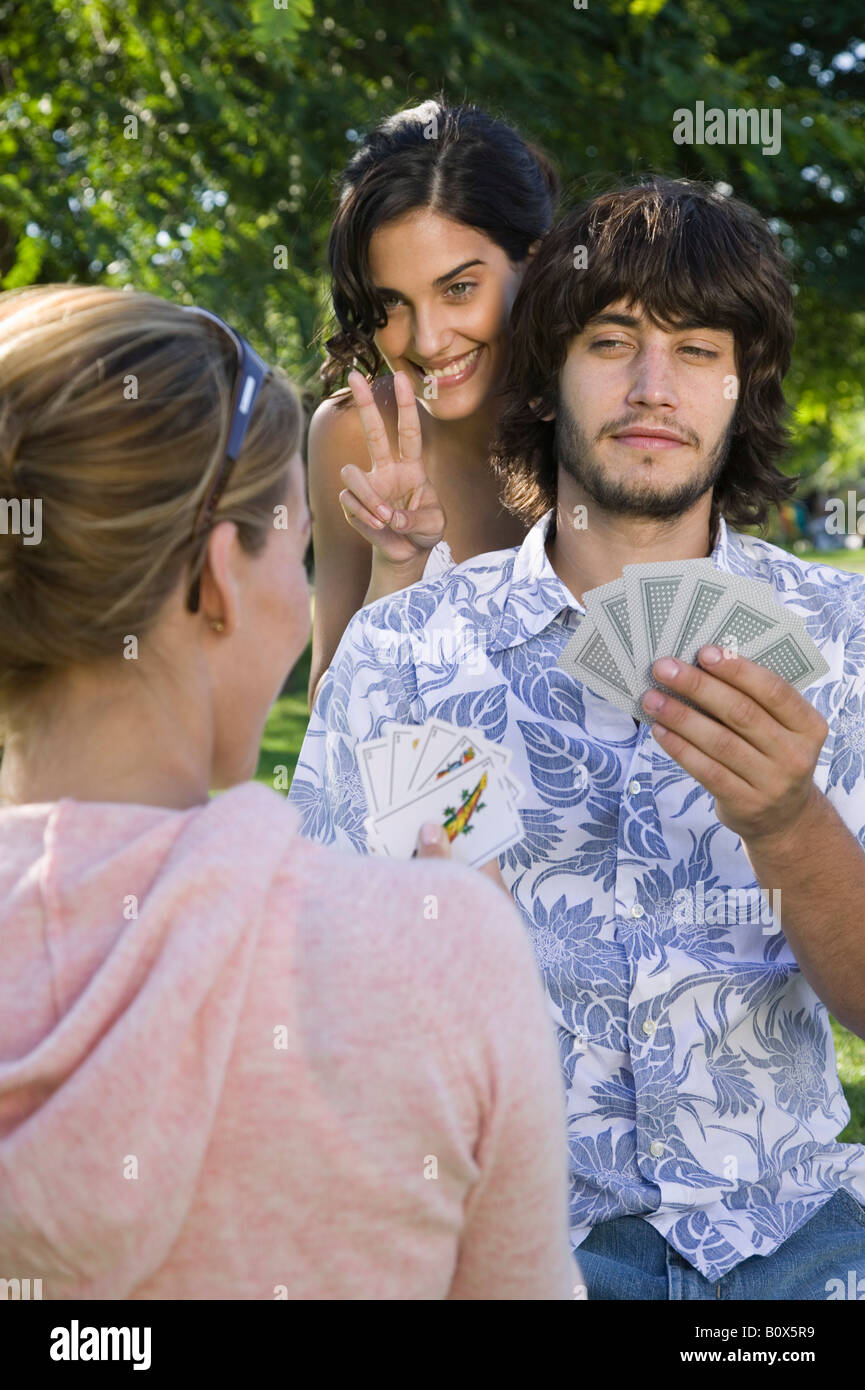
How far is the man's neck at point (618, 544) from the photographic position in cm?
294

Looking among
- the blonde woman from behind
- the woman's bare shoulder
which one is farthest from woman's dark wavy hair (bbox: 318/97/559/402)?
the blonde woman from behind

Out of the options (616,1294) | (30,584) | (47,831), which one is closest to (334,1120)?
(47,831)

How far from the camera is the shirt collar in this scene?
2.85 metres

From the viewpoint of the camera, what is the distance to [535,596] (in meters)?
2.90

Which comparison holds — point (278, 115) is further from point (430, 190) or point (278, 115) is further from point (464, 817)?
point (464, 817)

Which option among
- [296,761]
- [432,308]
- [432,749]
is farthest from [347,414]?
[296,761]

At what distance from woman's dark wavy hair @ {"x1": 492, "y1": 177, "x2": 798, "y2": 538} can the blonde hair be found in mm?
1652

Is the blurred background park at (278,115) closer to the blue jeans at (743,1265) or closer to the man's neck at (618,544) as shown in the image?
→ the man's neck at (618,544)

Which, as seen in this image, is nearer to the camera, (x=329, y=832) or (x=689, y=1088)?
(x=689, y=1088)

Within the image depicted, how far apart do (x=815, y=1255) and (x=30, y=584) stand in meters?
1.76

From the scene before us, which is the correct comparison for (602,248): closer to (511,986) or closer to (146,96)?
(511,986)

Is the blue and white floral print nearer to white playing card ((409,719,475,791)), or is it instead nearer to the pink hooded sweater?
white playing card ((409,719,475,791))

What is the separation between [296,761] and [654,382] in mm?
4554

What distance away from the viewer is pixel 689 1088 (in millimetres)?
2436
